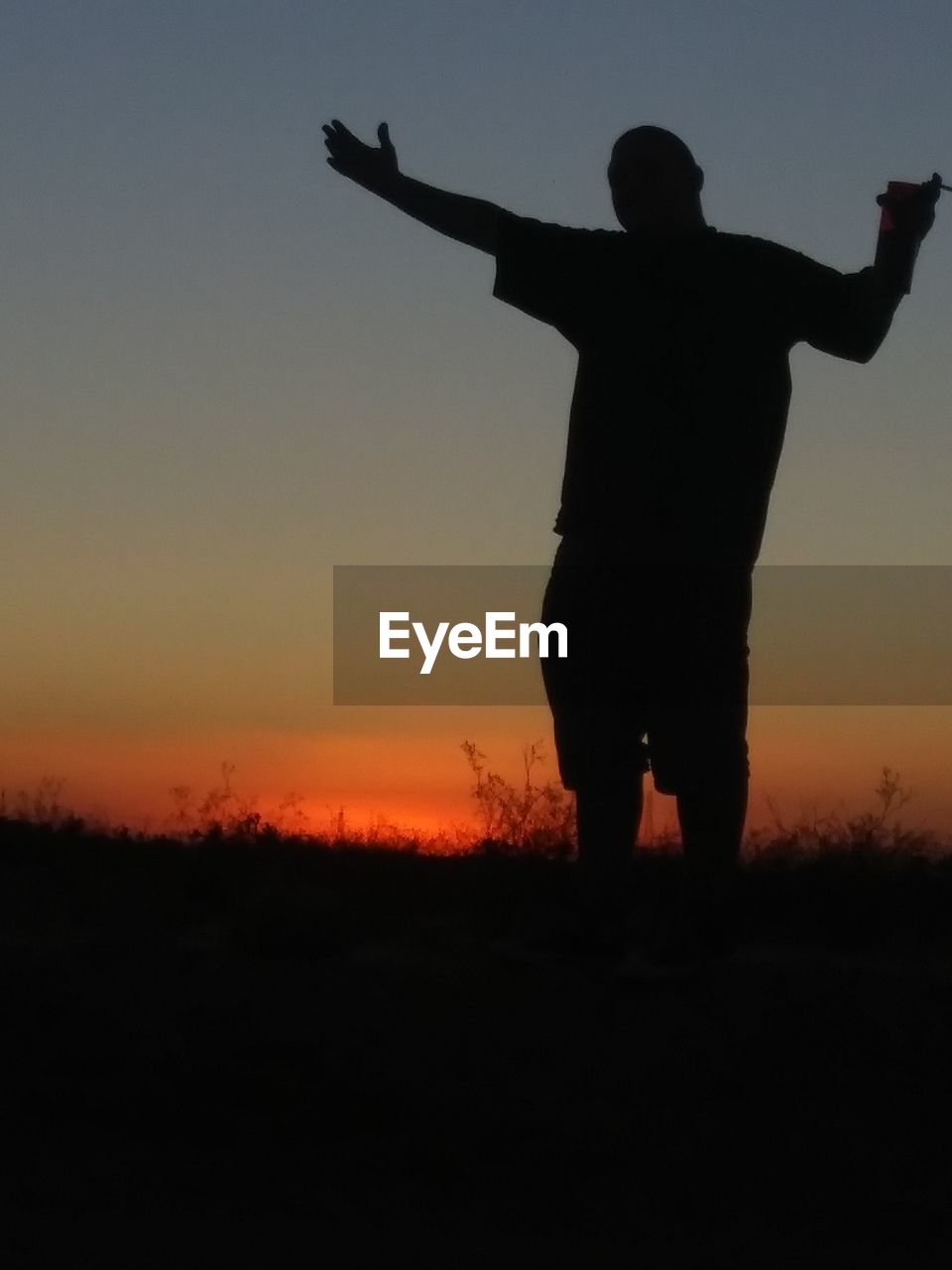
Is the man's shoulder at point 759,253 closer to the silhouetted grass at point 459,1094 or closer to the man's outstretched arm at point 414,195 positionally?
the man's outstretched arm at point 414,195

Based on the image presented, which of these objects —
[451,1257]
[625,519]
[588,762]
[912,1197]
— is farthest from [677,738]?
[451,1257]

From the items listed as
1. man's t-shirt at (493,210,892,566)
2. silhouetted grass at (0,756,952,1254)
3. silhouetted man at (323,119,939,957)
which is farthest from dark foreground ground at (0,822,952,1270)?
man's t-shirt at (493,210,892,566)

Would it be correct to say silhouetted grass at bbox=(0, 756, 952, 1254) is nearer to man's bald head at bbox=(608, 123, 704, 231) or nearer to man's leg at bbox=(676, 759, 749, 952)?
man's leg at bbox=(676, 759, 749, 952)

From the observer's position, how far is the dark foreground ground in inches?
137

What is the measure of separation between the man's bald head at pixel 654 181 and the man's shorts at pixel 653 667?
0.90m

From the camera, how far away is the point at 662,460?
4.74m

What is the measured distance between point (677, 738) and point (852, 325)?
1152 millimetres

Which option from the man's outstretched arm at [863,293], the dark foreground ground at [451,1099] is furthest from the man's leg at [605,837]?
the man's outstretched arm at [863,293]

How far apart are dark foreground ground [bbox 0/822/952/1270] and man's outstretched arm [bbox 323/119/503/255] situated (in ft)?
5.73

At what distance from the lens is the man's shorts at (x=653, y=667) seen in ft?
15.7


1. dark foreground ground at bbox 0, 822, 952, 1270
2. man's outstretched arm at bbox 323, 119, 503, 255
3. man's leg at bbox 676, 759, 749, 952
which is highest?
man's outstretched arm at bbox 323, 119, 503, 255

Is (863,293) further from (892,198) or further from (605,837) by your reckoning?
(605,837)

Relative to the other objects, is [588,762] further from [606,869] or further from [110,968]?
[110,968]

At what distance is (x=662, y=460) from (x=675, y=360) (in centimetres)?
26
